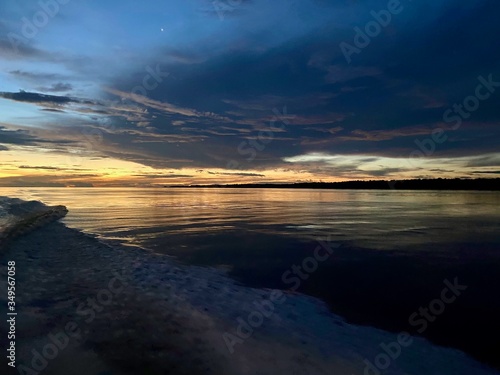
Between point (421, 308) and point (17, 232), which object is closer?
point (421, 308)

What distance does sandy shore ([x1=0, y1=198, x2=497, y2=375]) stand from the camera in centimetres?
646

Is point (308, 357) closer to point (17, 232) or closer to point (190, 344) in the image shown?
point (190, 344)

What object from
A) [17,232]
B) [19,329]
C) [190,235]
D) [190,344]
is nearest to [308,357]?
[190,344]

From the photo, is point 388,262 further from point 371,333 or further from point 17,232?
point 17,232

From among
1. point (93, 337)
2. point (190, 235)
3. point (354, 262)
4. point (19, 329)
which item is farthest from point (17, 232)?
point (354, 262)

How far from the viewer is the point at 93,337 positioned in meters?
7.31

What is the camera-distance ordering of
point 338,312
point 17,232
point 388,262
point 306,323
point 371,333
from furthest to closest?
1. point 17,232
2. point 388,262
3. point 338,312
4. point 306,323
5. point 371,333

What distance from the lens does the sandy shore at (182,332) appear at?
6461mm

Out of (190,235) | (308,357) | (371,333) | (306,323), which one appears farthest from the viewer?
(190,235)

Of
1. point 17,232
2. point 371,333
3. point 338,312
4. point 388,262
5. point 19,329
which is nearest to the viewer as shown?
point 19,329

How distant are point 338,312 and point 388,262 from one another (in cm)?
652

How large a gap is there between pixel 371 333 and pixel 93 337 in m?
6.74

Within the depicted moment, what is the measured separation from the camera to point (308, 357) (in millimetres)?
6980

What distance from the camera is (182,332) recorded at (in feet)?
25.6
